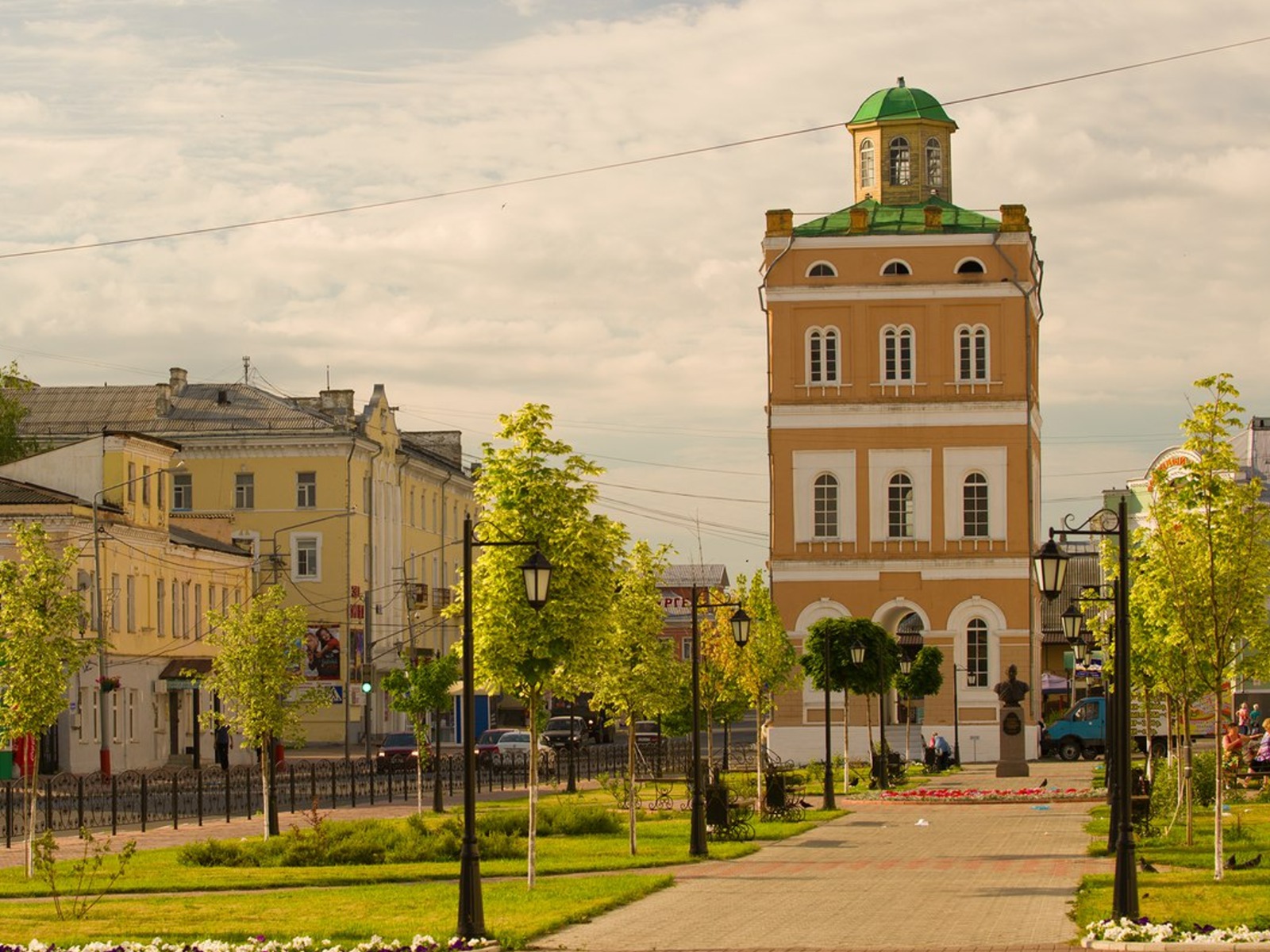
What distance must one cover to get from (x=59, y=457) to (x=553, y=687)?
38.7m

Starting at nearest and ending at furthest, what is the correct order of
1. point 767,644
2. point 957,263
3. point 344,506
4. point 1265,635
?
point 1265,635 → point 767,644 → point 957,263 → point 344,506

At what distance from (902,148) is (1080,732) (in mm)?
20200

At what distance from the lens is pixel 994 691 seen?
64.4 m

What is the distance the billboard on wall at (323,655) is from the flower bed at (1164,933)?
2313 inches

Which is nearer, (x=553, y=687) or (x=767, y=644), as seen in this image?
(x=553, y=687)

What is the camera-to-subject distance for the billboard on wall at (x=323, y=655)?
248 ft

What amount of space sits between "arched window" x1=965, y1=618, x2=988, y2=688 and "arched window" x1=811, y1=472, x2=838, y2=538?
5.13 meters

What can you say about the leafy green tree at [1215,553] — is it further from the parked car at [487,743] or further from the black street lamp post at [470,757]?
the parked car at [487,743]

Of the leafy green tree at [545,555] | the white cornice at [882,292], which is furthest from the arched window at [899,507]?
the leafy green tree at [545,555]

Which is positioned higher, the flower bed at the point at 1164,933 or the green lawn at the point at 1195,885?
the flower bed at the point at 1164,933

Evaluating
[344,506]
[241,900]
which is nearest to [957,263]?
[344,506]

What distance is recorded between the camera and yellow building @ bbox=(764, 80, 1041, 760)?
213 feet

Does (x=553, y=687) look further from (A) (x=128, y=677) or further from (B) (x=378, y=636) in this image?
(B) (x=378, y=636)

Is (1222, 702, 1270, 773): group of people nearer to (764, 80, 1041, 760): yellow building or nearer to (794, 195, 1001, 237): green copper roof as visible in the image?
(764, 80, 1041, 760): yellow building
